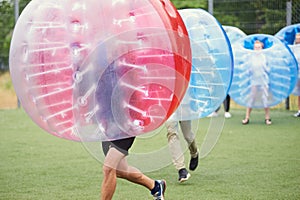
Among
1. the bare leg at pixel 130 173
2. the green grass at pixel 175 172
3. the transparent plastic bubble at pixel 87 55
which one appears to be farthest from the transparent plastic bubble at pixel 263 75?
the transparent plastic bubble at pixel 87 55

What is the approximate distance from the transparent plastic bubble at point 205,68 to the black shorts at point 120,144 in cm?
74

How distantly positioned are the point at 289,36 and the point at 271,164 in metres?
5.72

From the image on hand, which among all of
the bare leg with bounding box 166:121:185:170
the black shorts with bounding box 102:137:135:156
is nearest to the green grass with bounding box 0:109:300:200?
the bare leg with bounding box 166:121:185:170

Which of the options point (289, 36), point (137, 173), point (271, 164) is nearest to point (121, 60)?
point (137, 173)

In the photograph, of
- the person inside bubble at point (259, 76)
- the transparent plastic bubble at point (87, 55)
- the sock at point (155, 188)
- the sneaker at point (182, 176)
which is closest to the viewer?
the transparent plastic bubble at point (87, 55)

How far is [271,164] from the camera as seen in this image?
6922mm

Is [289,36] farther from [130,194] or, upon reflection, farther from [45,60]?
[45,60]

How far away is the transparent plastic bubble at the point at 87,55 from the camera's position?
379cm

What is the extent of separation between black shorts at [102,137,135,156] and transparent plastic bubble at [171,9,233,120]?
2.42 feet

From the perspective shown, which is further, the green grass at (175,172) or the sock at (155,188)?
the green grass at (175,172)

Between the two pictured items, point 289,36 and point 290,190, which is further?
point 289,36

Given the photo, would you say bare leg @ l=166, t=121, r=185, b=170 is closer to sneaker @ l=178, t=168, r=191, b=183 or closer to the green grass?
sneaker @ l=178, t=168, r=191, b=183

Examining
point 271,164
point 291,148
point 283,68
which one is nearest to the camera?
point 271,164

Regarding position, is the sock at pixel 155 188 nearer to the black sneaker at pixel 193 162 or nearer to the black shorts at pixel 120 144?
the black shorts at pixel 120 144
